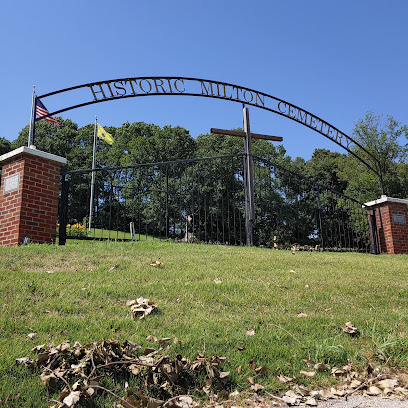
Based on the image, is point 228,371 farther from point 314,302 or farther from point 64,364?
point 314,302

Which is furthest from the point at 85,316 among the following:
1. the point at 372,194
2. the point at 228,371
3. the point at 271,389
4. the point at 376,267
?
the point at 372,194

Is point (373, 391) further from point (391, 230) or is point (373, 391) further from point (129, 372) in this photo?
point (391, 230)

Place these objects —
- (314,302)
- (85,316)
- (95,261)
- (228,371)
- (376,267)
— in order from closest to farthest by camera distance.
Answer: (228,371) → (85,316) → (314,302) → (95,261) → (376,267)

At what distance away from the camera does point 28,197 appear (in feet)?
18.1

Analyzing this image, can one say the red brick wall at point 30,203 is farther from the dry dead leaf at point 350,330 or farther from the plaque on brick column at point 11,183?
the dry dead leaf at point 350,330

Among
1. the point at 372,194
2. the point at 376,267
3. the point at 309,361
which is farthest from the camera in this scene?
the point at 372,194

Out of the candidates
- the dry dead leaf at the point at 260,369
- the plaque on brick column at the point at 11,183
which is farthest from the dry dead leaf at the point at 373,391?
the plaque on brick column at the point at 11,183

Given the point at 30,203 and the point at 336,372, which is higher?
the point at 30,203

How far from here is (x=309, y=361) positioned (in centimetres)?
253

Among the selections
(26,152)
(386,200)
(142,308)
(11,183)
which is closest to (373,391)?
(142,308)

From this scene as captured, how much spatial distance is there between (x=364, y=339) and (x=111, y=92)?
20.2 ft

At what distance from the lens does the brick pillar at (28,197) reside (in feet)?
18.0

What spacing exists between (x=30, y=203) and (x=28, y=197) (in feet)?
0.31

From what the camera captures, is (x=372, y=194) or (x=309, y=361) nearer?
(x=309, y=361)
